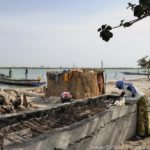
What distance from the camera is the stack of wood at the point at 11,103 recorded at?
13.6 metres

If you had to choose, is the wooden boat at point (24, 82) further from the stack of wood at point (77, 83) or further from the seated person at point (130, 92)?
the seated person at point (130, 92)

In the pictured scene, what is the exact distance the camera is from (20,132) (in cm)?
767

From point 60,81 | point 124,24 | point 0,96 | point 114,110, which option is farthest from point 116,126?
point 60,81

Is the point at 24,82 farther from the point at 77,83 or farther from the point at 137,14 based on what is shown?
the point at 137,14

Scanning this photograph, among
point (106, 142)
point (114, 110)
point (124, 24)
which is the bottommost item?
point (106, 142)

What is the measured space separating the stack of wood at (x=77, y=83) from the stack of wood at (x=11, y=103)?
4.66m

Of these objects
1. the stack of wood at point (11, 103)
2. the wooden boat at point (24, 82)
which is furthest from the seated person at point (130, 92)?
the wooden boat at point (24, 82)

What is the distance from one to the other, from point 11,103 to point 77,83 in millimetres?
6261

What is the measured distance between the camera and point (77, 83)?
2034 centimetres

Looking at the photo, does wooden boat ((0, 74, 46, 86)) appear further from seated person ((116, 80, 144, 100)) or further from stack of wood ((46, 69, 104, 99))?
seated person ((116, 80, 144, 100))

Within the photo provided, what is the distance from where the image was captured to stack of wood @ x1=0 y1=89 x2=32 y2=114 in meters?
13.6

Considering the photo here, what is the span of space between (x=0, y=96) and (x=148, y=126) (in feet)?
20.5

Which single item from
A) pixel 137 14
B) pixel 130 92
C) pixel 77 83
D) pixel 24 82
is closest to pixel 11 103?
pixel 130 92

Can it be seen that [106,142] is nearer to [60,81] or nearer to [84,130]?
[84,130]
